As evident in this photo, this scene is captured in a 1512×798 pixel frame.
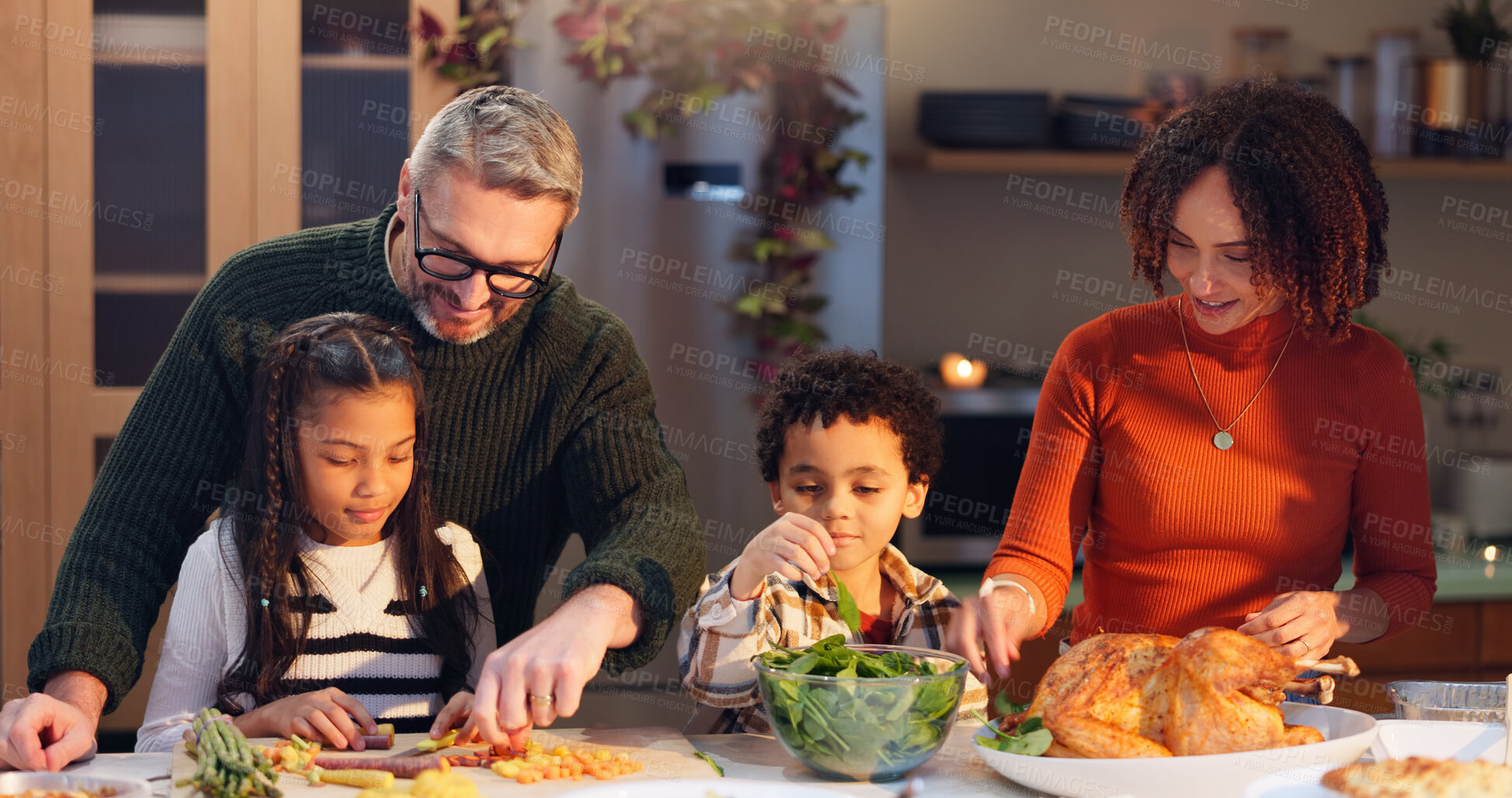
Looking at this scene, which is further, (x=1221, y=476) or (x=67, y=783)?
(x=1221, y=476)

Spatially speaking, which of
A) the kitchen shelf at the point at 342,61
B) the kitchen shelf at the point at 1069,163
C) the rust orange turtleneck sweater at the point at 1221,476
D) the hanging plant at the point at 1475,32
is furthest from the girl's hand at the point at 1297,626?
the hanging plant at the point at 1475,32

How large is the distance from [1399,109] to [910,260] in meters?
1.22

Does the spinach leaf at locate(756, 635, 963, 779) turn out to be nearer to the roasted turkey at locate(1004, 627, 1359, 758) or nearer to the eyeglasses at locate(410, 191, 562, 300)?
the roasted turkey at locate(1004, 627, 1359, 758)

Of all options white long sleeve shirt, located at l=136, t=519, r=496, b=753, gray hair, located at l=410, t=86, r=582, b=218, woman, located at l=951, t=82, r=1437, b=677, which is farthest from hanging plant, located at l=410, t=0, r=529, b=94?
woman, located at l=951, t=82, r=1437, b=677

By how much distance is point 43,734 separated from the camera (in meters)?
1.09

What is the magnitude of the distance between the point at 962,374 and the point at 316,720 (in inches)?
74.2

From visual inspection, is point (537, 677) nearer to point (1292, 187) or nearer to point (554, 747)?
point (554, 747)

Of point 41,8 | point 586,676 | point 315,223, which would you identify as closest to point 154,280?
point 315,223

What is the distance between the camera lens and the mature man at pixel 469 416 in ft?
4.02

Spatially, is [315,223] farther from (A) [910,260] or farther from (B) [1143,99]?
(B) [1143,99]

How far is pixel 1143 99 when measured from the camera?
116 inches

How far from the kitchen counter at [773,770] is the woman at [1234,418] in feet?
0.46

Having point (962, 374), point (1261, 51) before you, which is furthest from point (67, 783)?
point (1261, 51)

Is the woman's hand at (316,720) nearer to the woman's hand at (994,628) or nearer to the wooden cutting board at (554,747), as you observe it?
the wooden cutting board at (554,747)
